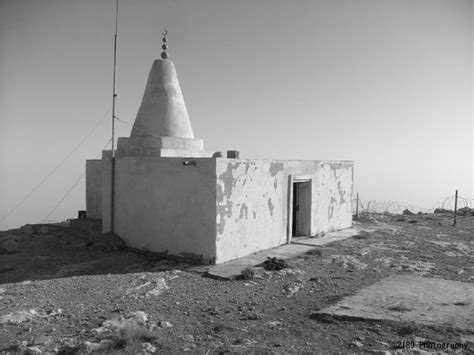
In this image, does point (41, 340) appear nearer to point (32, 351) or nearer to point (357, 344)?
point (32, 351)

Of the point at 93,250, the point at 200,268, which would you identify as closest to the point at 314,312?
the point at 200,268

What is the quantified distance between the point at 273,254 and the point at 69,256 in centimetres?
455

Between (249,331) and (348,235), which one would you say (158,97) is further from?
(249,331)

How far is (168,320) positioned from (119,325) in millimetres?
626

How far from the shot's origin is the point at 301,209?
11.4m

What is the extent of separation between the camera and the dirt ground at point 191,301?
4.42 m

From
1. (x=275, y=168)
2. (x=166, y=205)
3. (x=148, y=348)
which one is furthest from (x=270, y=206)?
(x=148, y=348)

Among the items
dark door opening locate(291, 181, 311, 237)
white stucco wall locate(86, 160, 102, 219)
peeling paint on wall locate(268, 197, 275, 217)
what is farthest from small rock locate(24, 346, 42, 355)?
dark door opening locate(291, 181, 311, 237)

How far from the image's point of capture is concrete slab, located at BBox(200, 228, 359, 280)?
7.38 metres

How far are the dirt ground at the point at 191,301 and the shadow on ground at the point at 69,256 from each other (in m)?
0.02

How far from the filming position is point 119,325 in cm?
487

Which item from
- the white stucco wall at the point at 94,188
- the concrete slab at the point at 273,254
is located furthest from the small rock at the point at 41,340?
the white stucco wall at the point at 94,188

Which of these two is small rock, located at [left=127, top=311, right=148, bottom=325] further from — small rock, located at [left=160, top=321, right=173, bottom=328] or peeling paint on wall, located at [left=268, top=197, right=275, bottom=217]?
peeling paint on wall, located at [left=268, top=197, right=275, bottom=217]

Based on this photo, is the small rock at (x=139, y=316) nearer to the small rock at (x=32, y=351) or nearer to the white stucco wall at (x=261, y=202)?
the small rock at (x=32, y=351)
